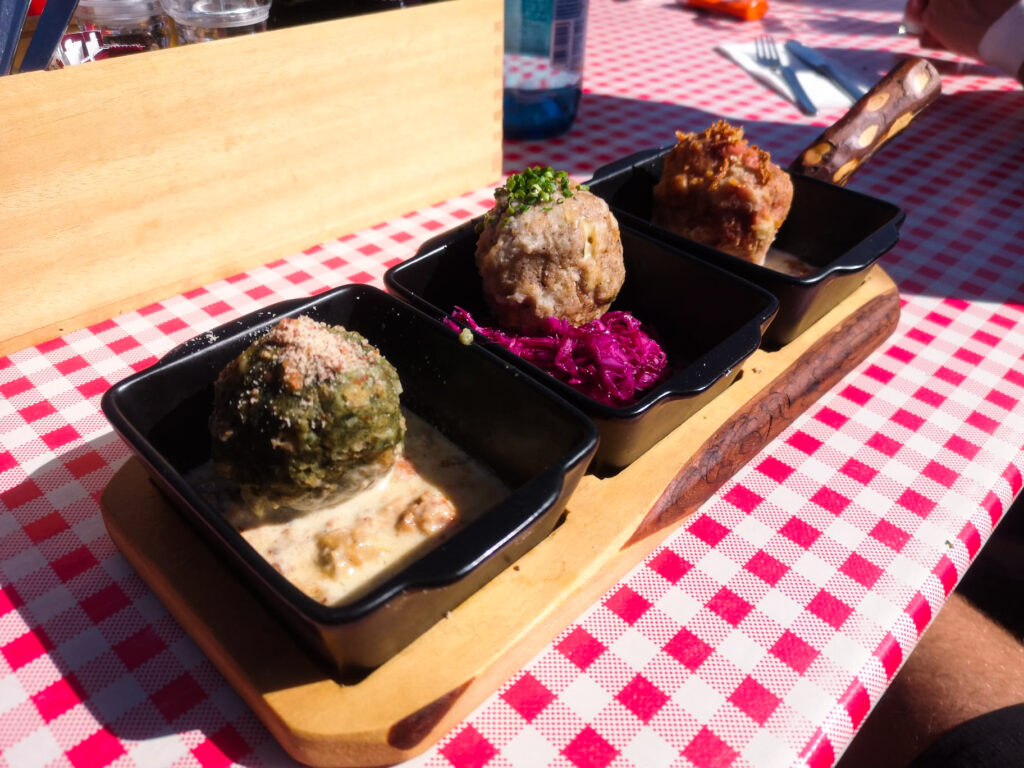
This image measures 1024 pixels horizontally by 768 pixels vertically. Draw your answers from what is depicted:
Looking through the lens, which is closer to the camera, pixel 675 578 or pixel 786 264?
pixel 675 578

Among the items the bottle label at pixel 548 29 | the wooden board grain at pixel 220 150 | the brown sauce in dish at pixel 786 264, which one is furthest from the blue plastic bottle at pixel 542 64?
the brown sauce in dish at pixel 786 264

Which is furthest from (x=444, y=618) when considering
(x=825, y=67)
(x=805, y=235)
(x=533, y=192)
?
(x=825, y=67)

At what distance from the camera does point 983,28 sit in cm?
313

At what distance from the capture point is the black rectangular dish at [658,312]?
1.19m

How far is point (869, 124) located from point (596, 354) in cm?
121

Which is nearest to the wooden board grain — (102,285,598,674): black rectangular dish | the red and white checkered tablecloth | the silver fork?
the red and white checkered tablecloth

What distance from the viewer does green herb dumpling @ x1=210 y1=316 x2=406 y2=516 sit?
1016 millimetres

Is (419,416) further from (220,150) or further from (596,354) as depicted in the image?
(220,150)

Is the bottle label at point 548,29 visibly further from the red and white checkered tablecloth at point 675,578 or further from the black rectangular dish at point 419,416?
the black rectangular dish at point 419,416

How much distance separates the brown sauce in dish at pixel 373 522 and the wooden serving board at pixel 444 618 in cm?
7

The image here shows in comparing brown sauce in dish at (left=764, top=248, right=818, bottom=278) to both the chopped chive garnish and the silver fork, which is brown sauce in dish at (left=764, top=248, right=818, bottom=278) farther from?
the silver fork

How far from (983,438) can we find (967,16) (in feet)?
8.28

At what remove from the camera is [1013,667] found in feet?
6.33

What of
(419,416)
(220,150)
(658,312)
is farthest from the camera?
(220,150)
